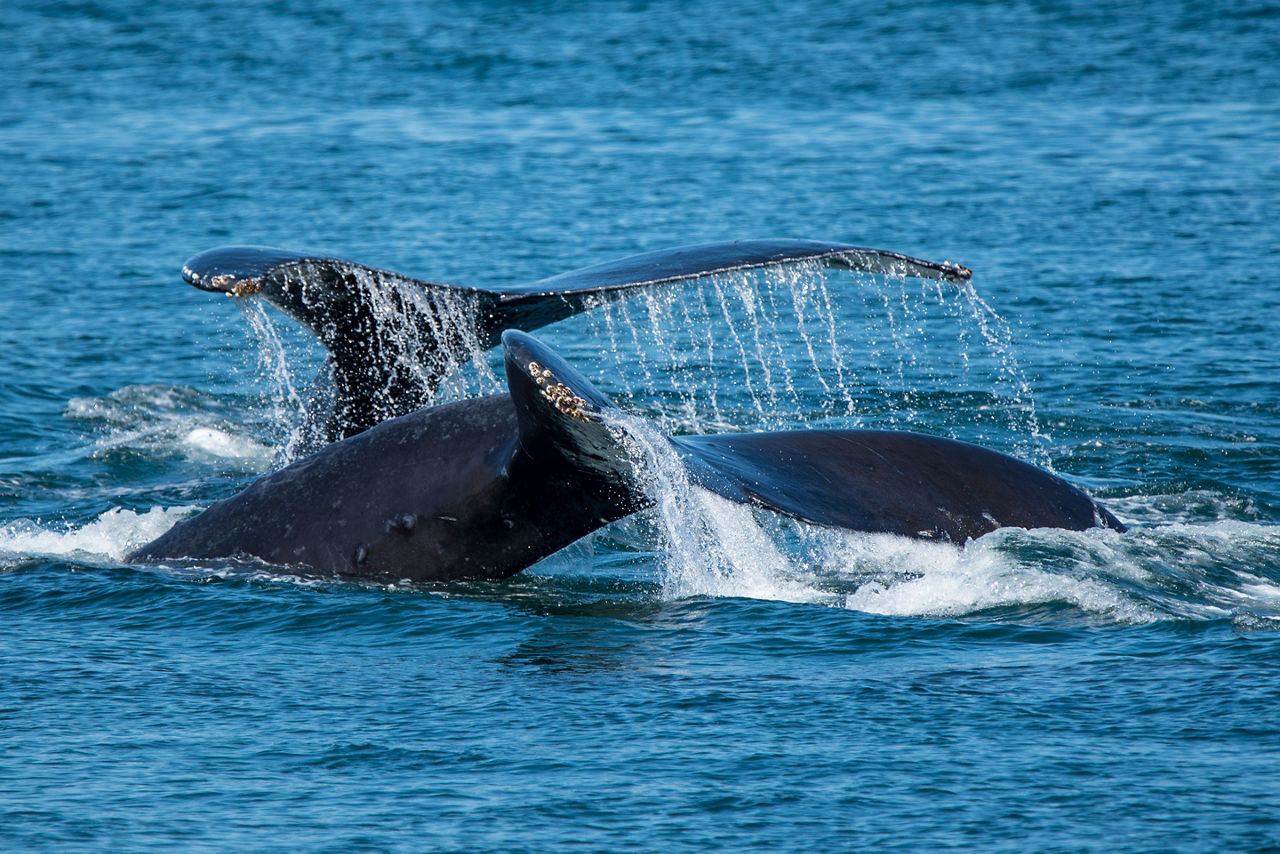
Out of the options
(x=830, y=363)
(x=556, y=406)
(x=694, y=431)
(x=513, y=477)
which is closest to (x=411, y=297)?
(x=513, y=477)

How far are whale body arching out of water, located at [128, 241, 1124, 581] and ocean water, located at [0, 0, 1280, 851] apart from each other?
169mm

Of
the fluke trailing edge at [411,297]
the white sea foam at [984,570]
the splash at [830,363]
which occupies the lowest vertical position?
the white sea foam at [984,570]

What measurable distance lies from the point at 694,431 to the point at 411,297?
425 centimetres

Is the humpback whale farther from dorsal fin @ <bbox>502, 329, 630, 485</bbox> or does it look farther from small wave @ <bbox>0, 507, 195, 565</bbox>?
small wave @ <bbox>0, 507, 195, 565</bbox>

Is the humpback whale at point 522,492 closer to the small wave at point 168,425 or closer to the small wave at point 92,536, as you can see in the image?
the small wave at point 92,536

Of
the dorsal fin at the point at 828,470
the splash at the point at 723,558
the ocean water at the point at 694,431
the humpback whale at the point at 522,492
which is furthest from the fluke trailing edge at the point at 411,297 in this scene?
the splash at the point at 723,558

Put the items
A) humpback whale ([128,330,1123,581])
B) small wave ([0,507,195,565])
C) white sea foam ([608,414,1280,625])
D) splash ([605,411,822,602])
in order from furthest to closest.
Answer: small wave ([0,507,195,565]) → splash ([605,411,822,602]) → white sea foam ([608,414,1280,625]) → humpback whale ([128,330,1123,581])

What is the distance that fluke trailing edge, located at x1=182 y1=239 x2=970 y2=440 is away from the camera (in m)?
6.17

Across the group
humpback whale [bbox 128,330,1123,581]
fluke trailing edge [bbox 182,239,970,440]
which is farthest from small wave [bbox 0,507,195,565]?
fluke trailing edge [bbox 182,239,970,440]

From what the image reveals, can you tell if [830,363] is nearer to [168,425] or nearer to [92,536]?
[168,425]

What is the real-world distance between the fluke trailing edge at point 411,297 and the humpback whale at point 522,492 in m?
0.58

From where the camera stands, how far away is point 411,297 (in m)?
6.66

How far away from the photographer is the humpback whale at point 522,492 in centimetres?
593

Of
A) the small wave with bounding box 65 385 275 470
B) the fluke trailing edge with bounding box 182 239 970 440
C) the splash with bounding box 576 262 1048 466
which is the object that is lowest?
the splash with bounding box 576 262 1048 466
